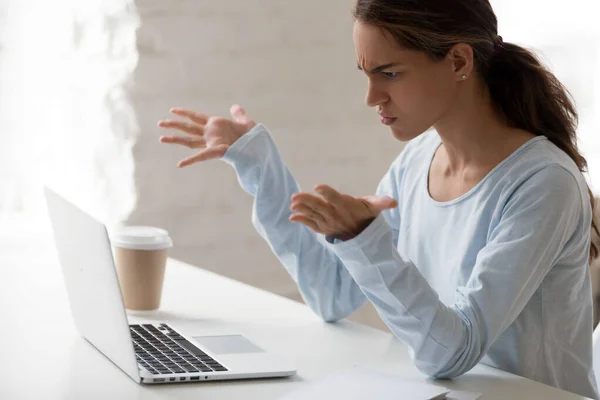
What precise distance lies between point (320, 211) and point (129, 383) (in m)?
0.30

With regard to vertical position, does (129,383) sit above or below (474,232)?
below

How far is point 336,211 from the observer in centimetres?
106

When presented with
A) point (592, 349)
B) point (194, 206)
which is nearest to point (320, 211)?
point (592, 349)

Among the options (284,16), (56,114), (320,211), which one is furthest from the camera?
(284,16)

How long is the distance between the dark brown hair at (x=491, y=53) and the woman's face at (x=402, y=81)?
0.05ft

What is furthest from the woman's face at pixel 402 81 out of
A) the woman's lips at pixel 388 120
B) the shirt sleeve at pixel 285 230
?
the shirt sleeve at pixel 285 230

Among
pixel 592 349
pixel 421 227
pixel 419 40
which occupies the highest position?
pixel 419 40

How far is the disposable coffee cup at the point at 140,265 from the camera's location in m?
1.38

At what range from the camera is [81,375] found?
1099 mm

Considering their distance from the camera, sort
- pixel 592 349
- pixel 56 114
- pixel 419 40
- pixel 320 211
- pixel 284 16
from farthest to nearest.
A: 1. pixel 284 16
2. pixel 56 114
3. pixel 592 349
4. pixel 419 40
5. pixel 320 211

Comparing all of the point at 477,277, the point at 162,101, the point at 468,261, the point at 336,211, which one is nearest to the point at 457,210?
the point at 468,261

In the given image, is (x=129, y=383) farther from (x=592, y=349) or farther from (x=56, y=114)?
(x=56, y=114)

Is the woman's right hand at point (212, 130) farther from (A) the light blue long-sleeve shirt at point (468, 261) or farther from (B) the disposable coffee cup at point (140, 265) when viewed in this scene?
(B) the disposable coffee cup at point (140, 265)

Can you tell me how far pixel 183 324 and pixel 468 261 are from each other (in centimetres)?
41
